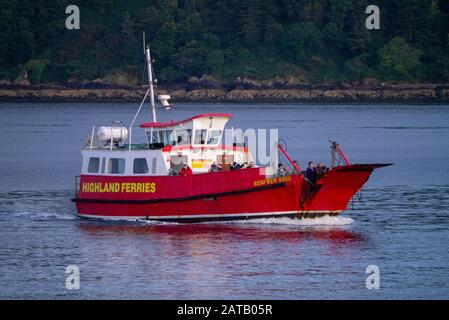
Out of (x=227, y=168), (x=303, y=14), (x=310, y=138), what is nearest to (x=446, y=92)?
(x=303, y=14)

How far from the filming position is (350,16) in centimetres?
18900

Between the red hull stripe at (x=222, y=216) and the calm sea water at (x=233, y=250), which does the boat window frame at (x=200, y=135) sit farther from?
the calm sea water at (x=233, y=250)

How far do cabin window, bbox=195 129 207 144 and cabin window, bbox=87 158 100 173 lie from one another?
13.1ft

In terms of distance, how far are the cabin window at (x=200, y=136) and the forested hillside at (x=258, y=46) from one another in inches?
5162

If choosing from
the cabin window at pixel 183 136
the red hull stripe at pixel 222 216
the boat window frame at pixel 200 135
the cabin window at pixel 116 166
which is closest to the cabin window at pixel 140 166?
the cabin window at pixel 116 166

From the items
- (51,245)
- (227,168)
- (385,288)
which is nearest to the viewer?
(385,288)

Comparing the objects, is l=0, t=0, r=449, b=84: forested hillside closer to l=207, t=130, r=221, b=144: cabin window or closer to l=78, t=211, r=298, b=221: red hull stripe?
l=207, t=130, r=221, b=144: cabin window

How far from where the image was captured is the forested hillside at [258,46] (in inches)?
7205

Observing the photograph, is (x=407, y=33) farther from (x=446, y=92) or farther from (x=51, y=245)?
(x=51, y=245)

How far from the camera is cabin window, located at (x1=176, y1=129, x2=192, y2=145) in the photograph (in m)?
51.2

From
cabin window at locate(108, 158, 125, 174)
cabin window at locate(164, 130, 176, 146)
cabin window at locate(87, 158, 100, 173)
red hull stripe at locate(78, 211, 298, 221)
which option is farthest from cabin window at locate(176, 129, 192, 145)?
cabin window at locate(87, 158, 100, 173)

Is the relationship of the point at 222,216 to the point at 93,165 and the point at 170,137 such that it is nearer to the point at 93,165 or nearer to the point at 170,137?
the point at 170,137

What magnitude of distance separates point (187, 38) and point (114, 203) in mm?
140455

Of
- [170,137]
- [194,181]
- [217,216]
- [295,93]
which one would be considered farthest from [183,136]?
[295,93]
